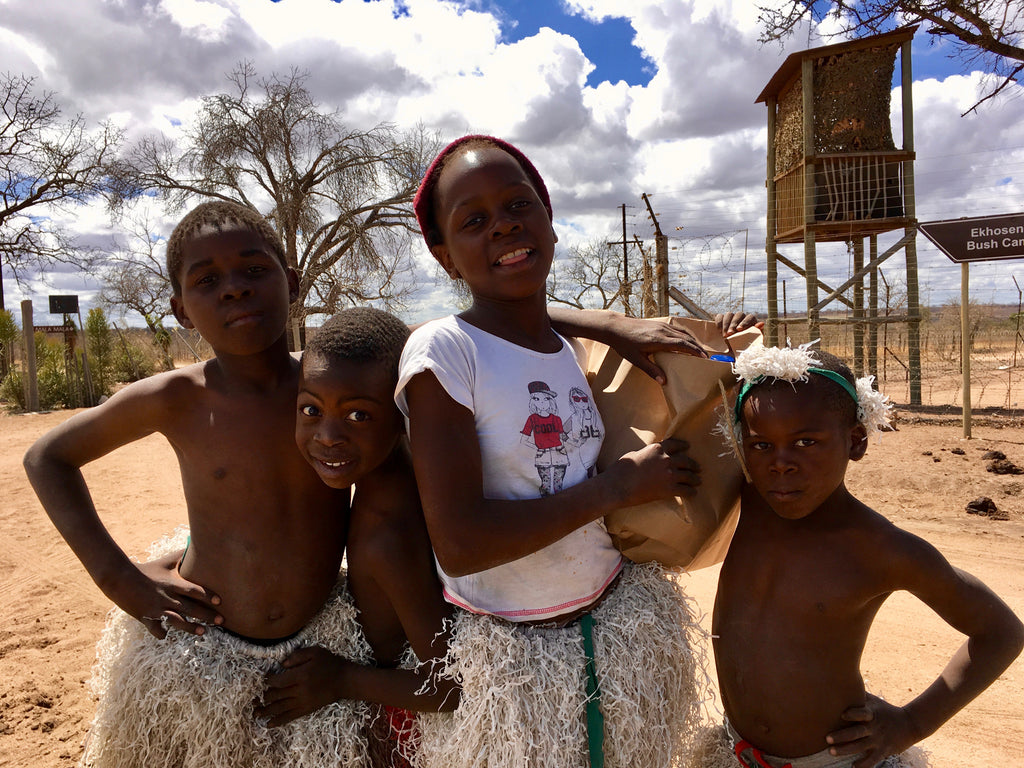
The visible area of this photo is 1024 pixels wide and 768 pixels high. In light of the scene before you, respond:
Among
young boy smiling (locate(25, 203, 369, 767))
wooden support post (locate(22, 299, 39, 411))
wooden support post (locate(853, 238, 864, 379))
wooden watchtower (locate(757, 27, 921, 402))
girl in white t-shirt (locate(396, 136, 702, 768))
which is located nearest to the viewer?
girl in white t-shirt (locate(396, 136, 702, 768))

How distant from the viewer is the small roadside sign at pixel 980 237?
6480 mm

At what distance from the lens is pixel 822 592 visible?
5.05 feet

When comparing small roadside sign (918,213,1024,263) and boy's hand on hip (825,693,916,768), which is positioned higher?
small roadside sign (918,213,1024,263)

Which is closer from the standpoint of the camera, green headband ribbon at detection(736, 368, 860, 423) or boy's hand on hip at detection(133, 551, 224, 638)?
green headband ribbon at detection(736, 368, 860, 423)

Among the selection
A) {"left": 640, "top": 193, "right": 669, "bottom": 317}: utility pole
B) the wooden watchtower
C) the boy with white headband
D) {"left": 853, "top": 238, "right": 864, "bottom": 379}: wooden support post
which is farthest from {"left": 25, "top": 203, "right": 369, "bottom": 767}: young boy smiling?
{"left": 853, "top": 238, "right": 864, "bottom": 379}: wooden support post

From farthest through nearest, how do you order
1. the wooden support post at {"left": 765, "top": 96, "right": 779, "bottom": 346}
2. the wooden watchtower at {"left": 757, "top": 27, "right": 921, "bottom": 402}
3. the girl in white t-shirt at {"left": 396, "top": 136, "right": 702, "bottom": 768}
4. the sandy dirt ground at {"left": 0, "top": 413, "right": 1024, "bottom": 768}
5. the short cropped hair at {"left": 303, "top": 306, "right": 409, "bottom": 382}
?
the wooden support post at {"left": 765, "top": 96, "right": 779, "bottom": 346}
the wooden watchtower at {"left": 757, "top": 27, "right": 921, "bottom": 402}
the sandy dirt ground at {"left": 0, "top": 413, "right": 1024, "bottom": 768}
the short cropped hair at {"left": 303, "top": 306, "right": 409, "bottom": 382}
the girl in white t-shirt at {"left": 396, "top": 136, "right": 702, "bottom": 768}

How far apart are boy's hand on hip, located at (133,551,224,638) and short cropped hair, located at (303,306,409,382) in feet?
2.35

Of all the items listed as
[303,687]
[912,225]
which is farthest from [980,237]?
[303,687]

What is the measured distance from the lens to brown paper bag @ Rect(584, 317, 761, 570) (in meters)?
1.50

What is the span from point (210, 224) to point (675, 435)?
1323 millimetres

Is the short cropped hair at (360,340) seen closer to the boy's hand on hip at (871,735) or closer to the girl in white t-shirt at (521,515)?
the girl in white t-shirt at (521,515)

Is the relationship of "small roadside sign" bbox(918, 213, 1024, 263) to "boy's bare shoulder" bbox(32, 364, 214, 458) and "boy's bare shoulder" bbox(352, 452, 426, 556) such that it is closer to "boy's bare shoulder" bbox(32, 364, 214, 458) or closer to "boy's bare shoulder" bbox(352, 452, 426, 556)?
"boy's bare shoulder" bbox(352, 452, 426, 556)

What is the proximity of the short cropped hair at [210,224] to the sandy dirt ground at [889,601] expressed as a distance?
2.02 metres

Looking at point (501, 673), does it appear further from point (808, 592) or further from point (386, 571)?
point (808, 592)
